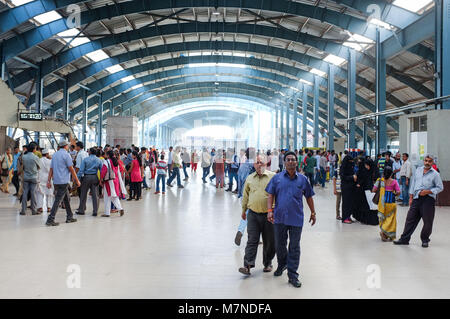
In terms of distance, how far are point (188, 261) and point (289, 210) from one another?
5.85ft

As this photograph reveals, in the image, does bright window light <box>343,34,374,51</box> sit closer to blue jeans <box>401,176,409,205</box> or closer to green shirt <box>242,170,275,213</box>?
blue jeans <box>401,176,409,205</box>

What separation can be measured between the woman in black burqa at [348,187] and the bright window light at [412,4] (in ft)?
35.9

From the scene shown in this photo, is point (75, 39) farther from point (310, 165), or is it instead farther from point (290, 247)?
point (290, 247)

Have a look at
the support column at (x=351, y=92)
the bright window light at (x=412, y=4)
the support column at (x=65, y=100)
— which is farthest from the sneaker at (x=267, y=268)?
the support column at (x=65, y=100)

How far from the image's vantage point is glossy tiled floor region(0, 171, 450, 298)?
4453mm

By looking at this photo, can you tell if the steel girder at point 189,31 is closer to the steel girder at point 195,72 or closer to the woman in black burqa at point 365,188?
the steel girder at point 195,72

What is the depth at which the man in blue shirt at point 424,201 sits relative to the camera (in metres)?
6.91

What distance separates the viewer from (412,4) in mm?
16734

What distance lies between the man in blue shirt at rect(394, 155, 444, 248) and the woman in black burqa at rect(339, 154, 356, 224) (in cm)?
212
